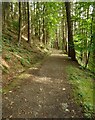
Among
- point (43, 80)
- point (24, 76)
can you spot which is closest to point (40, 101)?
point (43, 80)

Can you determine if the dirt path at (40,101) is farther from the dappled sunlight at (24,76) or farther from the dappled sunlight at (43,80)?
the dappled sunlight at (24,76)

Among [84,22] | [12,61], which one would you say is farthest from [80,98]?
[84,22]

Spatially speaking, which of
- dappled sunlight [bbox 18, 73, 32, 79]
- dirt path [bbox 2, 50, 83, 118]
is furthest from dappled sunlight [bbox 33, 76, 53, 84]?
dappled sunlight [bbox 18, 73, 32, 79]

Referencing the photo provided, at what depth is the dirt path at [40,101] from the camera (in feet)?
20.2

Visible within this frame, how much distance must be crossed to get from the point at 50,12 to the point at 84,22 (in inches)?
550

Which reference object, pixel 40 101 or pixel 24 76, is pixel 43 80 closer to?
pixel 24 76

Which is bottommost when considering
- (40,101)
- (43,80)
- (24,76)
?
(40,101)

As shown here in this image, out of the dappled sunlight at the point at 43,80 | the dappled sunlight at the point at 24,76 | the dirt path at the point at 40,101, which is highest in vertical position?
the dappled sunlight at the point at 24,76

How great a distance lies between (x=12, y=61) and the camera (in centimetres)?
1161

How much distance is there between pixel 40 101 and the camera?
6.99 meters

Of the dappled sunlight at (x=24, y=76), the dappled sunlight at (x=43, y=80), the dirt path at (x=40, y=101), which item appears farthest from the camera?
the dappled sunlight at (x=24, y=76)

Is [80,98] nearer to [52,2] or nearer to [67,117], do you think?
[67,117]

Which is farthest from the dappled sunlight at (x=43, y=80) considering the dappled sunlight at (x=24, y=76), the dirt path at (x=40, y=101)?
the dappled sunlight at (x=24, y=76)

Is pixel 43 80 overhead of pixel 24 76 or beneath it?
beneath
